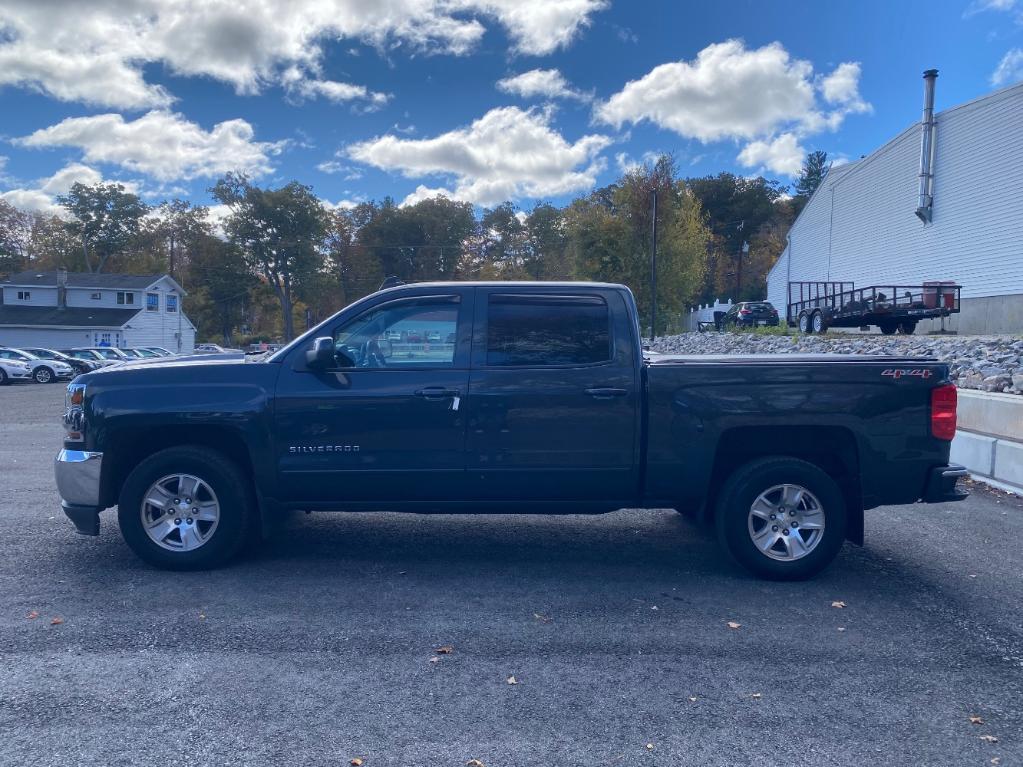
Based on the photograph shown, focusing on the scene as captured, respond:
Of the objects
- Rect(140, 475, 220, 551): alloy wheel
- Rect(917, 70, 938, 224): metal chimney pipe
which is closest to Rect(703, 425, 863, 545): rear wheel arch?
Rect(140, 475, 220, 551): alloy wheel

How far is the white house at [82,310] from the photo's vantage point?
52000 mm

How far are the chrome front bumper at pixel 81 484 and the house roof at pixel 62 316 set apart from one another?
5275 centimetres

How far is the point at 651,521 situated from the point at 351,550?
2.71m

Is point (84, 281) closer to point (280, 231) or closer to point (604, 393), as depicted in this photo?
point (280, 231)

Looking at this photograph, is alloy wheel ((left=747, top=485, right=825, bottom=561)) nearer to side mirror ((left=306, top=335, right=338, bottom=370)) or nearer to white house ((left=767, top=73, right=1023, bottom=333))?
side mirror ((left=306, top=335, right=338, bottom=370))

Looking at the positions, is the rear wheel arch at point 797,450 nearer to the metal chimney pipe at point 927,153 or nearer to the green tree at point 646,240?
the metal chimney pipe at point 927,153

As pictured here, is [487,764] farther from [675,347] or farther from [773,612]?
[675,347]

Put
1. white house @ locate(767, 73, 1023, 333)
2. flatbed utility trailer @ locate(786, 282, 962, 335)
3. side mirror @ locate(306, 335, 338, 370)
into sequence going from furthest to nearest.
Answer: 1. white house @ locate(767, 73, 1023, 333)
2. flatbed utility trailer @ locate(786, 282, 962, 335)
3. side mirror @ locate(306, 335, 338, 370)

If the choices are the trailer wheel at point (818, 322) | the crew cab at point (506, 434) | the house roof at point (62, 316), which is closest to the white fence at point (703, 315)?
the trailer wheel at point (818, 322)

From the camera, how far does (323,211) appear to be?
245 feet

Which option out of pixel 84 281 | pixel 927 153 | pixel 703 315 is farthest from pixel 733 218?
pixel 84 281

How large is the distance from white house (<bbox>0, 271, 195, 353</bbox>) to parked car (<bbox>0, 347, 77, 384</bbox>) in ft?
64.1

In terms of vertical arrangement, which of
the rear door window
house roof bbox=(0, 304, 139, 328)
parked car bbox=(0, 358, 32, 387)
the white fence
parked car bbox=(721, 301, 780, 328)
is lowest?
parked car bbox=(0, 358, 32, 387)

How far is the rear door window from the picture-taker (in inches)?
211
